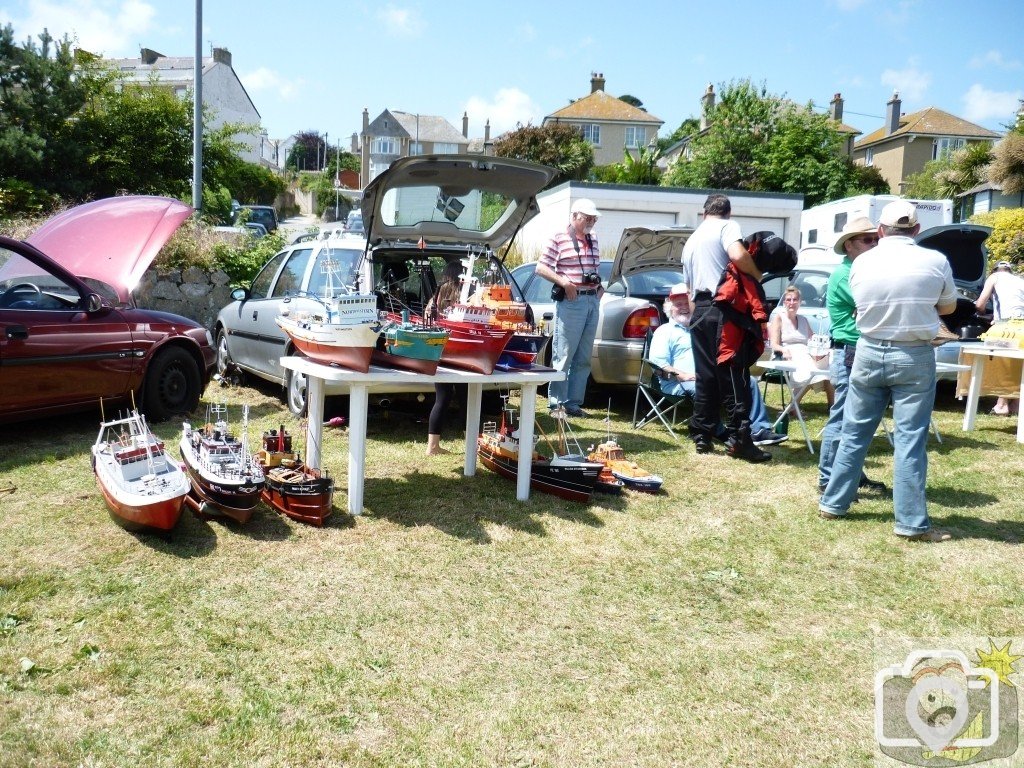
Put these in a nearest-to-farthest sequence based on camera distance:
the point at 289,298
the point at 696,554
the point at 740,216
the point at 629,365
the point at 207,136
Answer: the point at 696,554
the point at 289,298
the point at 629,365
the point at 207,136
the point at 740,216

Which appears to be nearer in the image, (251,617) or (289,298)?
(251,617)

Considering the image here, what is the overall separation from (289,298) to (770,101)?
1335 inches

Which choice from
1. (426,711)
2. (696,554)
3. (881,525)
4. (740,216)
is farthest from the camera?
(740,216)

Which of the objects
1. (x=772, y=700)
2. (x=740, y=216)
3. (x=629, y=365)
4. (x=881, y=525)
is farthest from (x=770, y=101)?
(x=772, y=700)

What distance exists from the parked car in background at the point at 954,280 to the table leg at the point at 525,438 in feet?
14.1

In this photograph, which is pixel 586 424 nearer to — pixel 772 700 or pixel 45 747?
pixel 772 700

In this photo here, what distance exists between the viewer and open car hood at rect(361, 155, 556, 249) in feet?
19.9

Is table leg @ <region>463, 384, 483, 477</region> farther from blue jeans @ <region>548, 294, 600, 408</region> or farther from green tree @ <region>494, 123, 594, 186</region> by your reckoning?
green tree @ <region>494, 123, 594, 186</region>

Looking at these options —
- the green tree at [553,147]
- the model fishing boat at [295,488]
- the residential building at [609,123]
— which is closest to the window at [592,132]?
the residential building at [609,123]

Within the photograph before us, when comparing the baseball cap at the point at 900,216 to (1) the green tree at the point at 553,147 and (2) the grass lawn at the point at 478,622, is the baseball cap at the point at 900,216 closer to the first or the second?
(2) the grass lawn at the point at 478,622

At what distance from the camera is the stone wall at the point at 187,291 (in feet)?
39.7

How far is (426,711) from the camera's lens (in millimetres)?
3111

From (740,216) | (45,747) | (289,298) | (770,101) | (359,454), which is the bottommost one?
(45,747)

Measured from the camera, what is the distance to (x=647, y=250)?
8648mm
